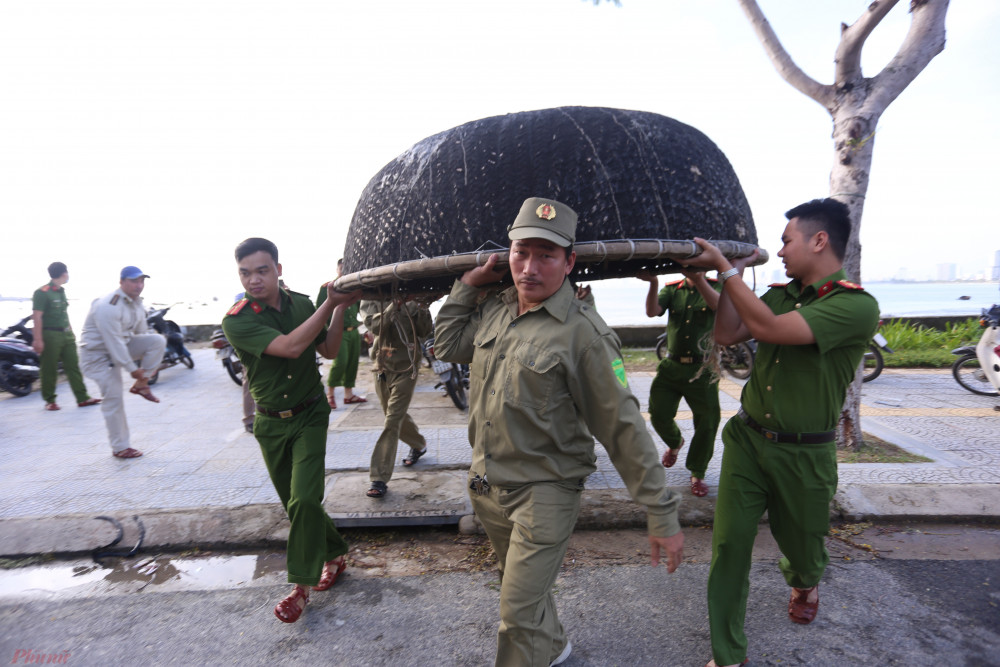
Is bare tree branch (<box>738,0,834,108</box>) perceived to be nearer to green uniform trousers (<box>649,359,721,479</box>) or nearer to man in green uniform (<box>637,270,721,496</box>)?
man in green uniform (<box>637,270,721,496</box>)

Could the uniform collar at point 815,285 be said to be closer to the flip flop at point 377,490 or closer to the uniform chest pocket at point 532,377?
the uniform chest pocket at point 532,377

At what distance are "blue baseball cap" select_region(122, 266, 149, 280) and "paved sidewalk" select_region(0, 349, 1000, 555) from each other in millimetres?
1673

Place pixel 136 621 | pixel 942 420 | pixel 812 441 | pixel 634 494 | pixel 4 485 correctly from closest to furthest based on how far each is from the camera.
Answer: pixel 634 494, pixel 812 441, pixel 136 621, pixel 4 485, pixel 942 420

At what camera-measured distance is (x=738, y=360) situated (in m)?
8.01

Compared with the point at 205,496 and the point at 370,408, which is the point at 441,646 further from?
the point at 370,408

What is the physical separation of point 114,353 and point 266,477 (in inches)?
79.3

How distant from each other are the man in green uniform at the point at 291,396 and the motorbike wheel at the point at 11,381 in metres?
7.31

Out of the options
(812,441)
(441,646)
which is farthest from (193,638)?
(812,441)

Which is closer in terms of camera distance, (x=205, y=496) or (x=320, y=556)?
(x=320, y=556)

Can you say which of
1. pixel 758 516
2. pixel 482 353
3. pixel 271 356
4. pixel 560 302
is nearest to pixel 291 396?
pixel 271 356

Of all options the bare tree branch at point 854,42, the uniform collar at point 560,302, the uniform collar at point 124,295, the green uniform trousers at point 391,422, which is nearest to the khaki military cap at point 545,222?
the uniform collar at point 560,302

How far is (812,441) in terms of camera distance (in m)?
2.17

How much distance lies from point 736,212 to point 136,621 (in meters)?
3.26

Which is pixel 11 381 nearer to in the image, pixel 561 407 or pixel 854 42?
pixel 561 407
